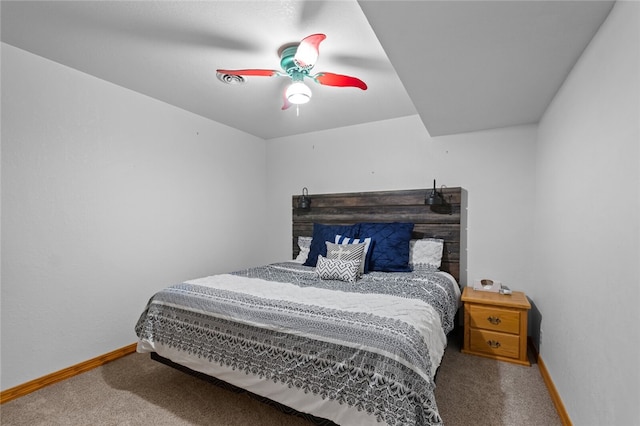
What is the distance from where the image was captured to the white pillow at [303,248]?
3.53 metres

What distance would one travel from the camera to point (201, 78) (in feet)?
8.16

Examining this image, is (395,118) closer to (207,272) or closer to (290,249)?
(290,249)

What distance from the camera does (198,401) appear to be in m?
1.99

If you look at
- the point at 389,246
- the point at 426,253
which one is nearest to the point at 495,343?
the point at 426,253

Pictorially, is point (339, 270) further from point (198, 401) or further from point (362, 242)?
point (198, 401)

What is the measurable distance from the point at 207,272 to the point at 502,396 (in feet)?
9.70

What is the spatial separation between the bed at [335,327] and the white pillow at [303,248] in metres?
0.42

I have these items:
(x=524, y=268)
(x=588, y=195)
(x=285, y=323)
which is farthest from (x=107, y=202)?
(x=524, y=268)

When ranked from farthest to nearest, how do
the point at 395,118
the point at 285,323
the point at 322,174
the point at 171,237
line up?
the point at 322,174, the point at 395,118, the point at 171,237, the point at 285,323

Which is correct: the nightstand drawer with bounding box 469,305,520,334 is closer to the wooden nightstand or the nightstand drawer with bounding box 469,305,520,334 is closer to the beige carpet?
the wooden nightstand

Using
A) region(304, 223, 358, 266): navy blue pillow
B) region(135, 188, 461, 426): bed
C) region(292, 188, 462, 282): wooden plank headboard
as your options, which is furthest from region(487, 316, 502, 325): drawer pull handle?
region(304, 223, 358, 266): navy blue pillow

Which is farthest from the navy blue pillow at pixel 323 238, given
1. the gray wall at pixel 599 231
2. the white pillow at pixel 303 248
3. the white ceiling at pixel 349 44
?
the gray wall at pixel 599 231

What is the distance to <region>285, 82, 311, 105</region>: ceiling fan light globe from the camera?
208 centimetres

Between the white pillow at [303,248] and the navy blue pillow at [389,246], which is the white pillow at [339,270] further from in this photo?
the white pillow at [303,248]
